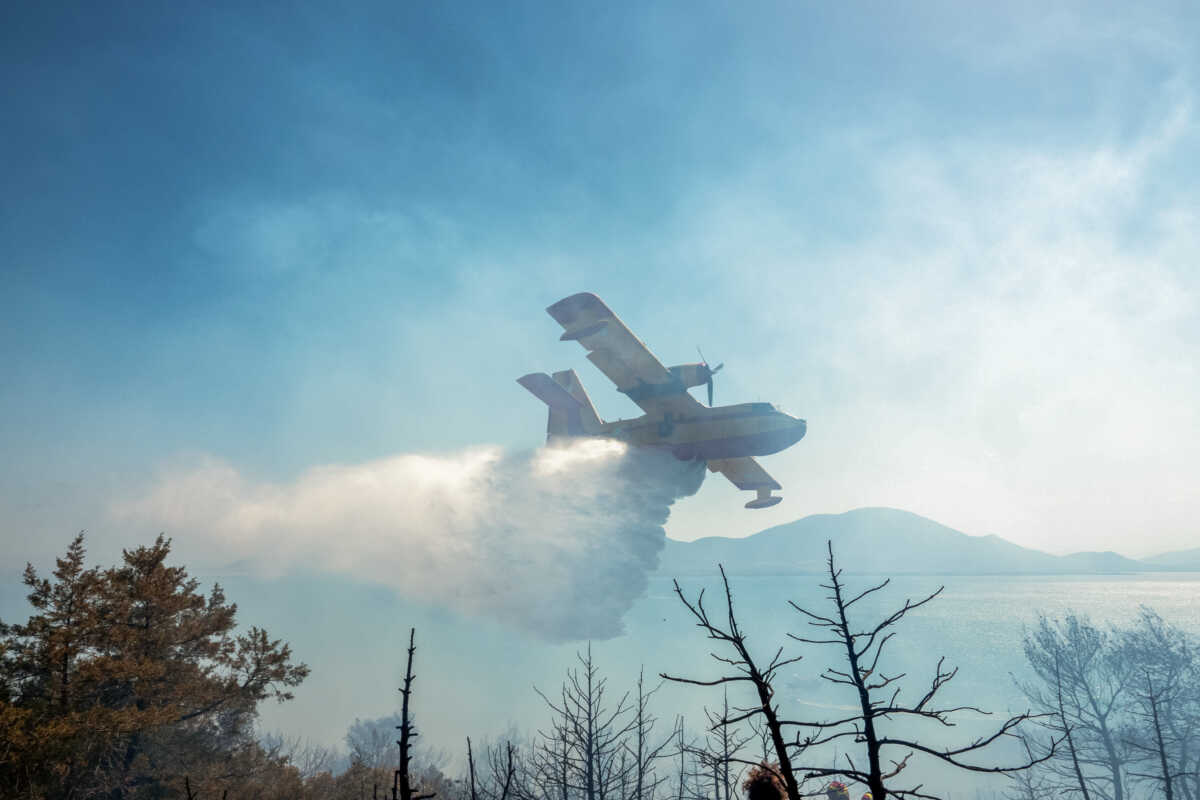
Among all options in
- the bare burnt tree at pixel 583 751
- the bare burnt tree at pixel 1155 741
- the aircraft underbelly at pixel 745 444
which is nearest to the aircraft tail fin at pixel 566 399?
the aircraft underbelly at pixel 745 444

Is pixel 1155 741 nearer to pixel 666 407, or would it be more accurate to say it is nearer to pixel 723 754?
pixel 723 754

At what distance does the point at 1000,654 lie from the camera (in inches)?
4793

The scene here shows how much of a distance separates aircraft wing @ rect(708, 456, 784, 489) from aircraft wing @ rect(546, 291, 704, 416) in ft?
22.8

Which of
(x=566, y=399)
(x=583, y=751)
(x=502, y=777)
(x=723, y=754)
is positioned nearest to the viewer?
(x=583, y=751)

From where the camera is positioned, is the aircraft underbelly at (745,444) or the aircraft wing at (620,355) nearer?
the aircraft wing at (620,355)

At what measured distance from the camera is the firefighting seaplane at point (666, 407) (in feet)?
69.0

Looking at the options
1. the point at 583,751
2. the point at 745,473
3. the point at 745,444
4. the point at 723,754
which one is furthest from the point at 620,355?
the point at 723,754

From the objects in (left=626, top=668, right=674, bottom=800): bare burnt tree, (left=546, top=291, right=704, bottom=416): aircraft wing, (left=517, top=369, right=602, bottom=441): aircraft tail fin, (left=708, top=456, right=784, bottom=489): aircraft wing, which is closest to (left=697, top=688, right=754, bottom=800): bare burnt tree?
(left=626, top=668, right=674, bottom=800): bare burnt tree

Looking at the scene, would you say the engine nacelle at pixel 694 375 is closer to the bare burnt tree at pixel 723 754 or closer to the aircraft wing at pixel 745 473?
the aircraft wing at pixel 745 473

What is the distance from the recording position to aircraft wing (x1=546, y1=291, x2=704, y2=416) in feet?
68.0

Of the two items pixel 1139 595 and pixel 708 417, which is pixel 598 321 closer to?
pixel 708 417

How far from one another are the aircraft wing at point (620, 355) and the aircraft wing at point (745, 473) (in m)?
6.94

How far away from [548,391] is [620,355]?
24.6ft

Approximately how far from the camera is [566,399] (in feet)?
94.4
